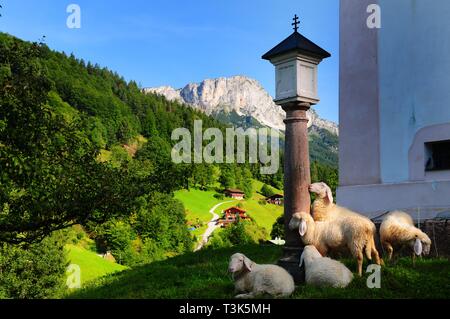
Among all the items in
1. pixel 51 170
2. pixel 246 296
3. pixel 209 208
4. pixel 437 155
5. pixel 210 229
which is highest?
pixel 437 155

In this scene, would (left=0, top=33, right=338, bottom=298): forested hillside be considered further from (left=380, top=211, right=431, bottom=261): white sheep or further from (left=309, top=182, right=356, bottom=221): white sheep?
(left=380, top=211, right=431, bottom=261): white sheep

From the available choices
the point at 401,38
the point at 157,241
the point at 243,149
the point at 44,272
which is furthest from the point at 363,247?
the point at 243,149

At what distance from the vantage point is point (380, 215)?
12328 millimetres

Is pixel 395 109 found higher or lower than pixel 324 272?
higher

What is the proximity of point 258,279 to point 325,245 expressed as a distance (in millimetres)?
1640

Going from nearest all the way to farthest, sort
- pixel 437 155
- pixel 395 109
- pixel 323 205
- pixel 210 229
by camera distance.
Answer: pixel 323 205 < pixel 437 155 < pixel 395 109 < pixel 210 229

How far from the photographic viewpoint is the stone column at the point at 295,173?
351 inches

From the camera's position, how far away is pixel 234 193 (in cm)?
14338

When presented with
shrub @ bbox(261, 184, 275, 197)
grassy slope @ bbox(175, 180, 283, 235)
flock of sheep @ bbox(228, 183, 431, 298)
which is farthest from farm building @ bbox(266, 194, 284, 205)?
flock of sheep @ bbox(228, 183, 431, 298)

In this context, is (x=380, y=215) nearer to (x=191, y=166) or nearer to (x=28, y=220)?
(x=191, y=166)

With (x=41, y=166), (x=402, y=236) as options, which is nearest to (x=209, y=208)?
(x=41, y=166)

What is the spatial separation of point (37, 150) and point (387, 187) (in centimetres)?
847

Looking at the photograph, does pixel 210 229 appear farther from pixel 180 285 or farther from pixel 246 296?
pixel 246 296

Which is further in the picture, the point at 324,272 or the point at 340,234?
the point at 340,234
